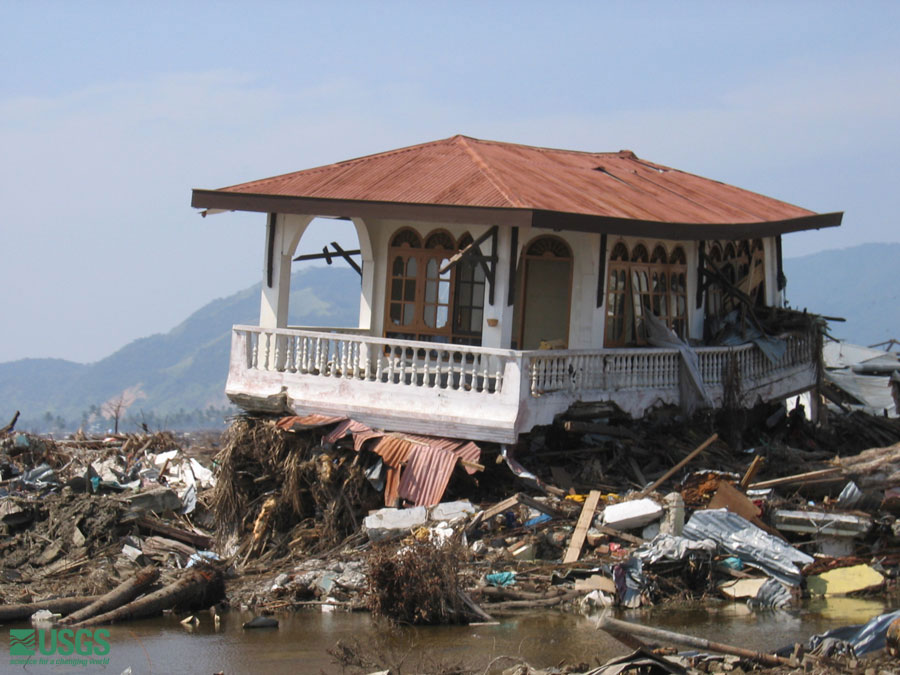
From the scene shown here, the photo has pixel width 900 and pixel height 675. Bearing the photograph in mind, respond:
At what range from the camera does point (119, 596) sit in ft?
48.4

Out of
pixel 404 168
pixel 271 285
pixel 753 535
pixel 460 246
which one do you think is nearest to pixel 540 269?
pixel 460 246

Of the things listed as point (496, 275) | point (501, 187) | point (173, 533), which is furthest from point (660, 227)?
point (173, 533)

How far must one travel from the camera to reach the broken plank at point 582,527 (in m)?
15.2

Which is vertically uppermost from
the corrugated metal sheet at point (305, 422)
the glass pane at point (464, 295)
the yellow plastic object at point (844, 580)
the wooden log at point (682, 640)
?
the glass pane at point (464, 295)

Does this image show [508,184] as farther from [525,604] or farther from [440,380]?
[525,604]

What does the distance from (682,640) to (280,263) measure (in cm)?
1058

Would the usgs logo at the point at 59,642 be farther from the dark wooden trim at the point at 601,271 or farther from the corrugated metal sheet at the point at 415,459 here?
the dark wooden trim at the point at 601,271

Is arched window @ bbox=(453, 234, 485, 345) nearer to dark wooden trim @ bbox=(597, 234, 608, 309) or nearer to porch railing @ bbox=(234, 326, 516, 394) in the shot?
porch railing @ bbox=(234, 326, 516, 394)

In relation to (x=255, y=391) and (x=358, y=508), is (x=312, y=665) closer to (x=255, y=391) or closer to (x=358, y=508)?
(x=358, y=508)

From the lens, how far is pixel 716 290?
2364 cm

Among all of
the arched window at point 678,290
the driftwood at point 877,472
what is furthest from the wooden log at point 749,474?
the arched window at point 678,290

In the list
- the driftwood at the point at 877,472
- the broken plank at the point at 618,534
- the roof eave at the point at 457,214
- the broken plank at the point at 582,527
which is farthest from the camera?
the roof eave at the point at 457,214

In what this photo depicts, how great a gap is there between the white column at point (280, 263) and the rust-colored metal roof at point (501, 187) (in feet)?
1.59

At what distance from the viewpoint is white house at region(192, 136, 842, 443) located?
17.2m
